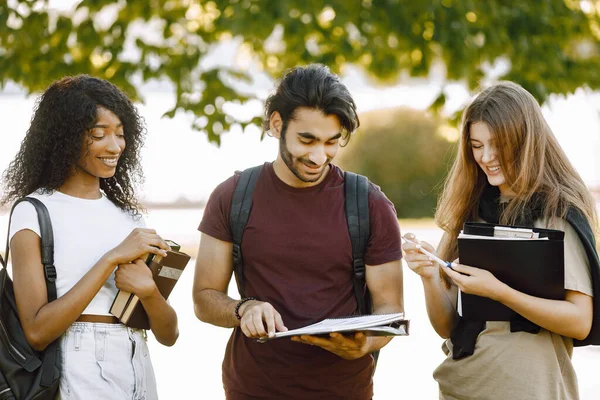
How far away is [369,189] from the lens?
11.0ft

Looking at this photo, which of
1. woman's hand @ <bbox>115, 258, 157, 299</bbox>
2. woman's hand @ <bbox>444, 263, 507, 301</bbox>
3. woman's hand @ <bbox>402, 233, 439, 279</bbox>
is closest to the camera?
woman's hand @ <bbox>444, 263, 507, 301</bbox>

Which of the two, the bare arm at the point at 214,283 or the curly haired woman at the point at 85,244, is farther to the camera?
the bare arm at the point at 214,283

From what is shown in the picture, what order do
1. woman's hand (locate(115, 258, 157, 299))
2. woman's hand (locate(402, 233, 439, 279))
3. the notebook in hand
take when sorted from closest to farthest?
the notebook in hand
woman's hand (locate(115, 258, 157, 299))
woman's hand (locate(402, 233, 439, 279))

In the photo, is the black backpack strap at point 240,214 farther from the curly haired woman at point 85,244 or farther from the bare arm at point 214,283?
the curly haired woman at point 85,244

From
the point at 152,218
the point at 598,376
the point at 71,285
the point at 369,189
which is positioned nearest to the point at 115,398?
the point at 71,285

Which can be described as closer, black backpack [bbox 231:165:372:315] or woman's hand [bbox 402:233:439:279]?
woman's hand [bbox 402:233:439:279]

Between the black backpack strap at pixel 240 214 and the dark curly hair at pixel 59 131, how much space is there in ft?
1.52

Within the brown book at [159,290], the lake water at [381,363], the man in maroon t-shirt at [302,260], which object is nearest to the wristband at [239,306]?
the man in maroon t-shirt at [302,260]

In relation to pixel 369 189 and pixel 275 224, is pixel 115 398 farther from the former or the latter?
pixel 369 189

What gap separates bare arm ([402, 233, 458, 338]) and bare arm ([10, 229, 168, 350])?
1.15 m

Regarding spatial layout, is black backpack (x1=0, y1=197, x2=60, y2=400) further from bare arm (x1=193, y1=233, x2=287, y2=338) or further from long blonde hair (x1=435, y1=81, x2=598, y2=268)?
long blonde hair (x1=435, y1=81, x2=598, y2=268)

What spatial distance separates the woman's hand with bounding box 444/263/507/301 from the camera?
2.90 meters

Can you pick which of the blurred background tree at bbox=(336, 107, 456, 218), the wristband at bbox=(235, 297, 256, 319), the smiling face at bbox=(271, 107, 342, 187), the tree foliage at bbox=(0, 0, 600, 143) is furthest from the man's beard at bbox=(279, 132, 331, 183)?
the blurred background tree at bbox=(336, 107, 456, 218)

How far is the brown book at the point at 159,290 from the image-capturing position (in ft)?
9.93
